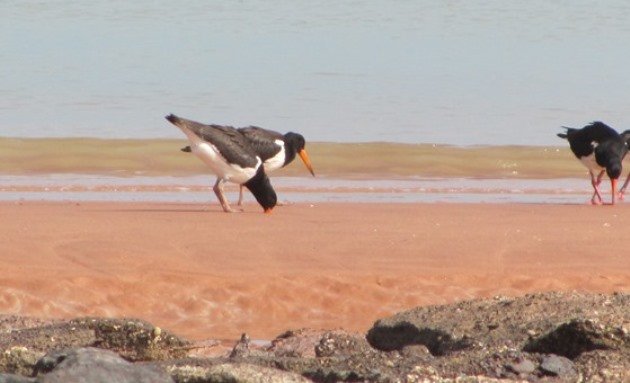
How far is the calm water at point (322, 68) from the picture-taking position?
74.6 feet

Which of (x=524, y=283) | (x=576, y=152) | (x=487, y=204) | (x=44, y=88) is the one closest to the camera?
(x=524, y=283)

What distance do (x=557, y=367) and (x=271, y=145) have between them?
10.6 metres

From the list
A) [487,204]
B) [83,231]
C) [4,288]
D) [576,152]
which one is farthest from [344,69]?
[4,288]

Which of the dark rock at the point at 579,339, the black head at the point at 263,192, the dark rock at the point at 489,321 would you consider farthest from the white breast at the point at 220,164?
the dark rock at the point at 579,339

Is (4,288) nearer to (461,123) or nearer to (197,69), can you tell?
(461,123)

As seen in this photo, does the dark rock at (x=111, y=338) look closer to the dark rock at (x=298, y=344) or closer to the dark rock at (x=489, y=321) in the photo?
the dark rock at (x=298, y=344)

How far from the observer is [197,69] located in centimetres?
2688

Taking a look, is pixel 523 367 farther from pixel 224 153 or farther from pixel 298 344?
pixel 224 153

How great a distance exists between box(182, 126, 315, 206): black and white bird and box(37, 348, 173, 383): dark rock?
33.9 ft

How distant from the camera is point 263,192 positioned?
14664 mm

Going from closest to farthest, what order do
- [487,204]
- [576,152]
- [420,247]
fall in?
[420,247]
[487,204]
[576,152]

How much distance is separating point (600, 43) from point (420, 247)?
2063cm

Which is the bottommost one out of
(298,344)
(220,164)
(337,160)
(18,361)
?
(337,160)

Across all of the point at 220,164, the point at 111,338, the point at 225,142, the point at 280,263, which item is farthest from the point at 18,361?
the point at 225,142
